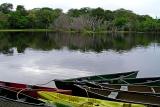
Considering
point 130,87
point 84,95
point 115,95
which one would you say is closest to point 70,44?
point 130,87

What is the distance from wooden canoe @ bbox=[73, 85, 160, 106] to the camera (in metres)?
16.9

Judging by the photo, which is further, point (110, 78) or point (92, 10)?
point (92, 10)

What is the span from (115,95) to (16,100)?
185 inches

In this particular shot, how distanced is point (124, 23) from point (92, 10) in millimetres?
14758

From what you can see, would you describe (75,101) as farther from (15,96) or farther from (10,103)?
(15,96)

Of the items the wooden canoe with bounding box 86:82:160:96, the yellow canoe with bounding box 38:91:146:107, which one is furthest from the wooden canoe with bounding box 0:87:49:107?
the wooden canoe with bounding box 86:82:160:96

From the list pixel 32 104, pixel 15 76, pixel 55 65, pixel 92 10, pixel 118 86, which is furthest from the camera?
pixel 92 10

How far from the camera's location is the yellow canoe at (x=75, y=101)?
15648mm

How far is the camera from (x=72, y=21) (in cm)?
12462

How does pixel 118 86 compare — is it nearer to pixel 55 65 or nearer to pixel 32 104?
pixel 32 104

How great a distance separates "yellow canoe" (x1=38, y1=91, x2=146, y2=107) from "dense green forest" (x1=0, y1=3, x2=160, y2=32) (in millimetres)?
103947

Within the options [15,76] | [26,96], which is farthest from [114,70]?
[26,96]

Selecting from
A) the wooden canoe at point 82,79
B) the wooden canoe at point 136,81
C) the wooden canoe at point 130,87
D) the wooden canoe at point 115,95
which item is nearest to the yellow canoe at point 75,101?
the wooden canoe at point 115,95

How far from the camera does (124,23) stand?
13412 cm
